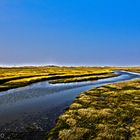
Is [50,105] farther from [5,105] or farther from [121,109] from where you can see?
[121,109]

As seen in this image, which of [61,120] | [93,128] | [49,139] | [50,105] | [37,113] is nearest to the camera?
[49,139]

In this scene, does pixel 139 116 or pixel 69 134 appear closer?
pixel 69 134

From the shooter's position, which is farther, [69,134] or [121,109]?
[121,109]

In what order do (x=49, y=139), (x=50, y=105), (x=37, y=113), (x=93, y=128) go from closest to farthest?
(x=49, y=139)
(x=93, y=128)
(x=37, y=113)
(x=50, y=105)

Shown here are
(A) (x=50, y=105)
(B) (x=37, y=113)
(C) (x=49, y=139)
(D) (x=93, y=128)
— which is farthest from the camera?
(A) (x=50, y=105)

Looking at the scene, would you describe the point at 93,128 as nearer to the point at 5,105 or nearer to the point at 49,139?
the point at 49,139

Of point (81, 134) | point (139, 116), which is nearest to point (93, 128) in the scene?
point (81, 134)

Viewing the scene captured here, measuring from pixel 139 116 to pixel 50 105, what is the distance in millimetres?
14631

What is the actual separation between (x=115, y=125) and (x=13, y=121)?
11.1m

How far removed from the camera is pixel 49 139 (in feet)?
74.4

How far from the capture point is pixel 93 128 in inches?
988

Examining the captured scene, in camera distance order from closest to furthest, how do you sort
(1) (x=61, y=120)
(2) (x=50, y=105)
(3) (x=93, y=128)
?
(3) (x=93, y=128), (1) (x=61, y=120), (2) (x=50, y=105)

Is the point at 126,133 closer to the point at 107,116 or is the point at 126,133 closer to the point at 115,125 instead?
the point at 115,125

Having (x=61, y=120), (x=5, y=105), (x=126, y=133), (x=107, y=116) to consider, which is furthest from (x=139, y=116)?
(x=5, y=105)
